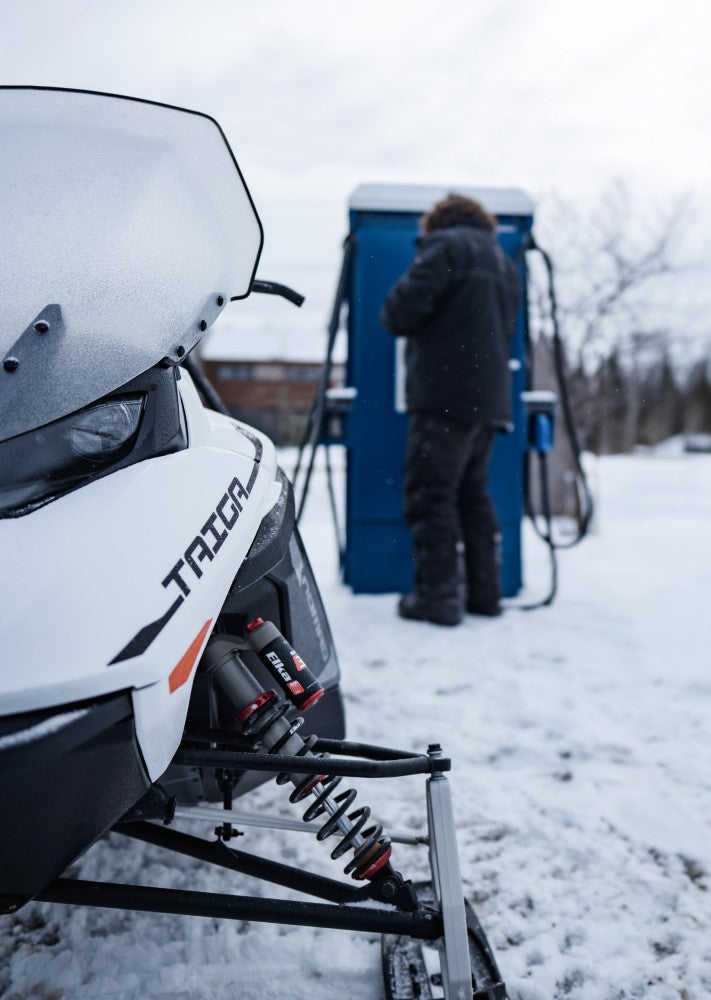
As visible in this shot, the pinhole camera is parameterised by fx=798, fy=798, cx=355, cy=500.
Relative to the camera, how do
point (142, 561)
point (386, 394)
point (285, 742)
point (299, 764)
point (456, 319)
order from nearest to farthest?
point (142, 561) → point (299, 764) → point (285, 742) → point (456, 319) → point (386, 394)

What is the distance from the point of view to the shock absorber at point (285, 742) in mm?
1297

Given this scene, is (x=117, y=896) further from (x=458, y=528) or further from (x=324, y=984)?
(x=458, y=528)

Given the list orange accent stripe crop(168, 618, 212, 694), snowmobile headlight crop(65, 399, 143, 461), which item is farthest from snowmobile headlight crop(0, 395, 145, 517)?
orange accent stripe crop(168, 618, 212, 694)

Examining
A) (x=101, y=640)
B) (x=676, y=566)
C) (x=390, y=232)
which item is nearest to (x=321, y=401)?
(x=390, y=232)

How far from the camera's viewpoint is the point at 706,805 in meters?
2.11

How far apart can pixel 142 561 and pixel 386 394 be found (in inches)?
134

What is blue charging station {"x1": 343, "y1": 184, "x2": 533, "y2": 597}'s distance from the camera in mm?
4309

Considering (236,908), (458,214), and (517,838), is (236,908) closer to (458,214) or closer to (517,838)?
(517,838)

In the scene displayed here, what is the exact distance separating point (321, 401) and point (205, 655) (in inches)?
127

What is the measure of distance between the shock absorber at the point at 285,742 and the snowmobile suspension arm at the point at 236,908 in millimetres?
52

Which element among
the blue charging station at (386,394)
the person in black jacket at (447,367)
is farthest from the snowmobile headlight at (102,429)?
the blue charging station at (386,394)

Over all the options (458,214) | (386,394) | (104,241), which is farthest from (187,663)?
(386,394)

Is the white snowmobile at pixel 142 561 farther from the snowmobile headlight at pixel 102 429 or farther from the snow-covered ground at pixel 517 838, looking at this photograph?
the snow-covered ground at pixel 517 838

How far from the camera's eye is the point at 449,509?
3.87 m
